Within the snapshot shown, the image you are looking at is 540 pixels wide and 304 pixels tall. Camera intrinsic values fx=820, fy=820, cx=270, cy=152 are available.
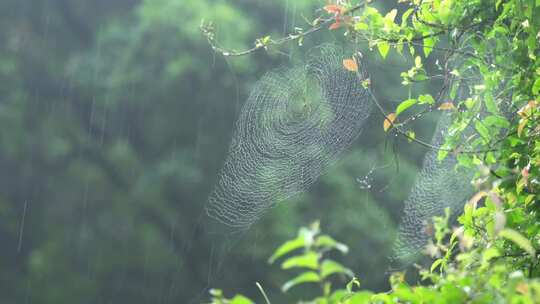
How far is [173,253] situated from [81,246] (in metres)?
1.16

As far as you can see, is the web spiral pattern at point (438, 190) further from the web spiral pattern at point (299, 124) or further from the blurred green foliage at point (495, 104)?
the blurred green foliage at point (495, 104)

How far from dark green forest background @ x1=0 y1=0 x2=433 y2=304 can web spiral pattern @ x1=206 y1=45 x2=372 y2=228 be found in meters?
3.88

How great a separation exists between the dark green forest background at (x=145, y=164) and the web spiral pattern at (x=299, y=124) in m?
3.88

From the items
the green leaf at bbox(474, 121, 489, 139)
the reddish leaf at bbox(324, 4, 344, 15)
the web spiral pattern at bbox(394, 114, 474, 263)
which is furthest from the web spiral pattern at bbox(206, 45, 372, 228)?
the green leaf at bbox(474, 121, 489, 139)

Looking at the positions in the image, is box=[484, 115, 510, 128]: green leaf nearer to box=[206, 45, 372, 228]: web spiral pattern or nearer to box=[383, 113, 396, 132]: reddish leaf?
box=[383, 113, 396, 132]: reddish leaf

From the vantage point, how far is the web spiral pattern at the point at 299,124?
478 cm

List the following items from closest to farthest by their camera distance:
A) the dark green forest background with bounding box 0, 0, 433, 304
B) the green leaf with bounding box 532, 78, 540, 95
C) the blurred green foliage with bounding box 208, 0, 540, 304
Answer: the blurred green foliage with bounding box 208, 0, 540, 304 < the green leaf with bounding box 532, 78, 540, 95 < the dark green forest background with bounding box 0, 0, 433, 304

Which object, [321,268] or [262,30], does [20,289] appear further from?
[321,268]

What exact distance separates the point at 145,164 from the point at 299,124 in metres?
5.60

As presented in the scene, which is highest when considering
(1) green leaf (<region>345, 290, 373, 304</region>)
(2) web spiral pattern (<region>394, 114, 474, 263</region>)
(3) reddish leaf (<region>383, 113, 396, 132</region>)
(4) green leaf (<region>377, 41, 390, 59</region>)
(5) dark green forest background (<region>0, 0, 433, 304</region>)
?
(5) dark green forest background (<region>0, 0, 433, 304</region>)

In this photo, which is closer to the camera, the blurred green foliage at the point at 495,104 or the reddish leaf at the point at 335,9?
the blurred green foliage at the point at 495,104

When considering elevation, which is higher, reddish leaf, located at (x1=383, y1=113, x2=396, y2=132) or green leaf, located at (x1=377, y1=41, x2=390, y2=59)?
green leaf, located at (x1=377, y1=41, x2=390, y2=59)

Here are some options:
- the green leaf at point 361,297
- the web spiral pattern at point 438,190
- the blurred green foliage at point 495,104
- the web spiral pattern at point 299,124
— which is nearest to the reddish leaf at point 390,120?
the blurred green foliage at point 495,104

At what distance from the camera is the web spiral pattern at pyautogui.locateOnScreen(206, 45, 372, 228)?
15.7ft
